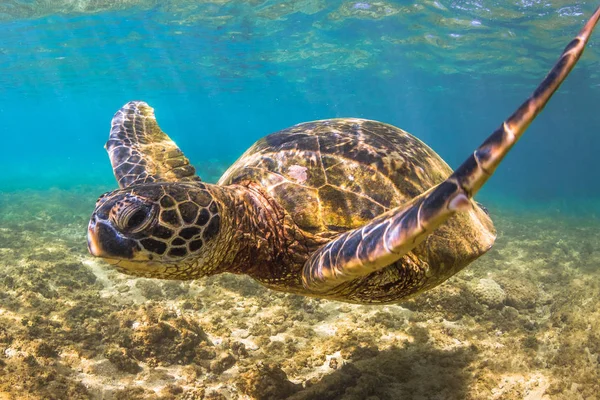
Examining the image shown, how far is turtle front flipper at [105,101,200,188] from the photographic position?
345cm

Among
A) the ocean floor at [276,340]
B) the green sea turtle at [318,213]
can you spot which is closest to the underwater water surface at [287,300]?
the ocean floor at [276,340]

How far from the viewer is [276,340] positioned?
4.23m

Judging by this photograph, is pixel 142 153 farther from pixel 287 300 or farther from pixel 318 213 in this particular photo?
pixel 287 300

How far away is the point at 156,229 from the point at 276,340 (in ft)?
8.75

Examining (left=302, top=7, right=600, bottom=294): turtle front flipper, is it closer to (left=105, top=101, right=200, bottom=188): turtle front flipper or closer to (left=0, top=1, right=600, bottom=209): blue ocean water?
(left=105, top=101, right=200, bottom=188): turtle front flipper

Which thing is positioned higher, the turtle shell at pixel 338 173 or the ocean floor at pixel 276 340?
the turtle shell at pixel 338 173

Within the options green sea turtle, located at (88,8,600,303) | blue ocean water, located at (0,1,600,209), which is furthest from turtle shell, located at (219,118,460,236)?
blue ocean water, located at (0,1,600,209)

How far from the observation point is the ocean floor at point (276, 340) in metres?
3.05

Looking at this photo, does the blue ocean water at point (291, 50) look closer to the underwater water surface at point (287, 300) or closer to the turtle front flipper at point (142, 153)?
the underwater water surface at point (287, 300)

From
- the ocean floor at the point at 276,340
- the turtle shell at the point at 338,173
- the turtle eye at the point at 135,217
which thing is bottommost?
the ocean floor at the point at 276,340

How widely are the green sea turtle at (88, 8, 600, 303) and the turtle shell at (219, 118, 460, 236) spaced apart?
0.4 inches

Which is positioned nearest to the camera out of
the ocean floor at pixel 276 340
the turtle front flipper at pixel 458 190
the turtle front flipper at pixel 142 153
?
the turtle front flipper at pixel 458 190

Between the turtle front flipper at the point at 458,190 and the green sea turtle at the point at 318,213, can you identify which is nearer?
the turtle front flipper at the point at 458,190

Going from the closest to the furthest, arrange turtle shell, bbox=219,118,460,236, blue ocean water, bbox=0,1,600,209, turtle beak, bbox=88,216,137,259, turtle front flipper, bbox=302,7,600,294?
turtle front flipper, bbox=302,7,600,294
turtle beak, bbox=88,216,137,259
turtle shell, bbox=219,118,460,236
blue ocean water, bbox=0,1,600,209
